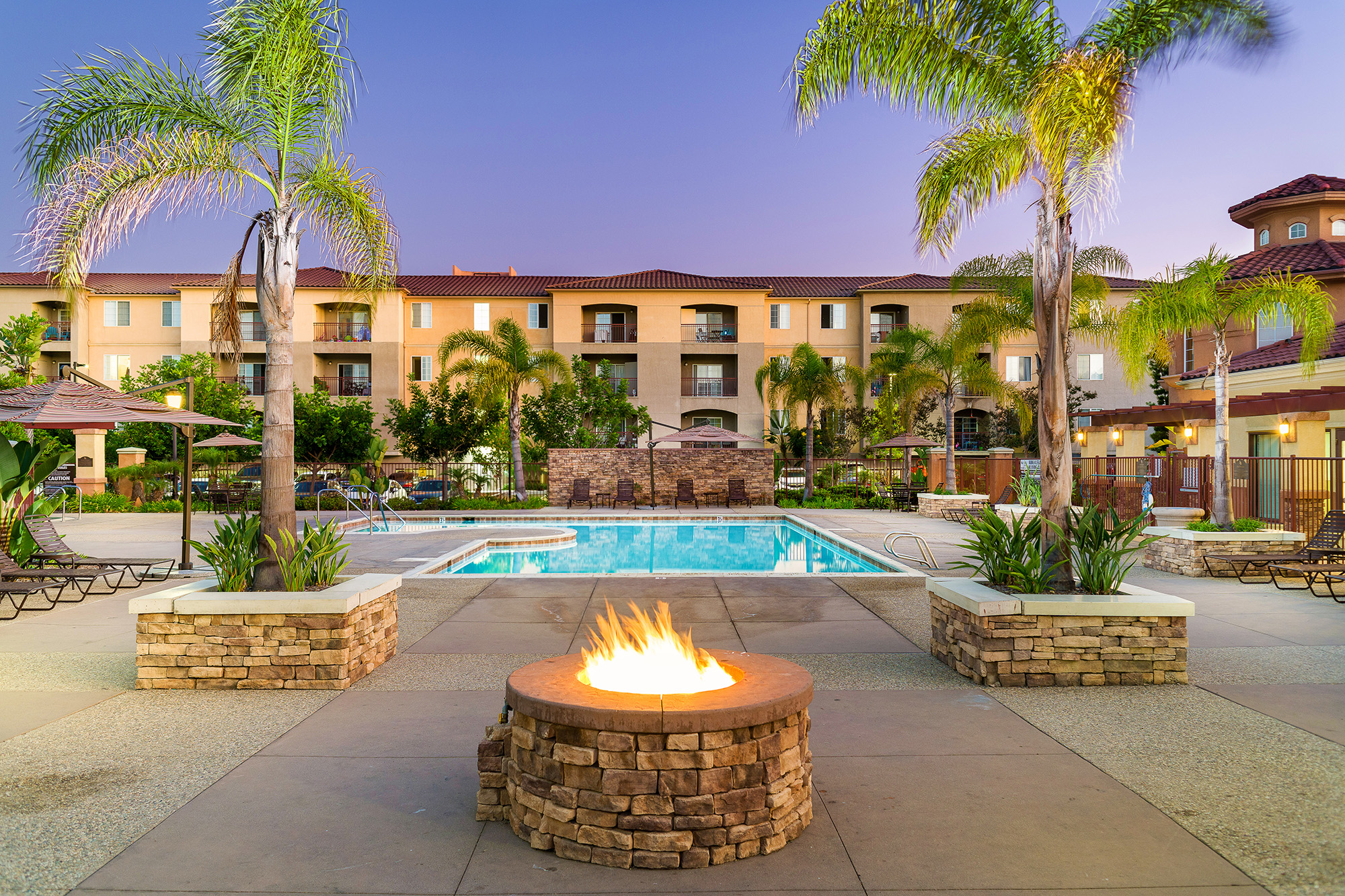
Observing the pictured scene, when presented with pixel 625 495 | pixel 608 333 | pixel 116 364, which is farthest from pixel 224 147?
pixel 116 364

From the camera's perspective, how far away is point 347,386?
39.3 m

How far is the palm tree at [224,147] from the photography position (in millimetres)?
6605

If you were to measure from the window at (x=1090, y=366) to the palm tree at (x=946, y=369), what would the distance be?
16096 millimetres

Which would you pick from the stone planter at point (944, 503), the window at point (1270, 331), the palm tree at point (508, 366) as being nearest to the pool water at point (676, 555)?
the stone planter at point (944, 503)

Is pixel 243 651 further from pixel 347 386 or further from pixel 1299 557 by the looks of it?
pixel 347 386

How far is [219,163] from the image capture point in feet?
23.2

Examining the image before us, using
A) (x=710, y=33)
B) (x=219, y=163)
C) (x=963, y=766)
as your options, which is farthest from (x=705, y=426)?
(x=963, y=766)

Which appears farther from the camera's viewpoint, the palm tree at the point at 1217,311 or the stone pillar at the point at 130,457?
the stone pillar at the point at 130,457

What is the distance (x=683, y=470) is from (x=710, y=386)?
454 inches

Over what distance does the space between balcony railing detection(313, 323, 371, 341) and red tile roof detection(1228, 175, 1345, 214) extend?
34.5 metres

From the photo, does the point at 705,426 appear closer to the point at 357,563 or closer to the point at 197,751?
the point at 357,563

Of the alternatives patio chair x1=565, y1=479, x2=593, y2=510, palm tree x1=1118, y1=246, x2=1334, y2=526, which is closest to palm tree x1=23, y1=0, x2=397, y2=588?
palm tree x1=1118, y1=246, x2=1334, y2=526

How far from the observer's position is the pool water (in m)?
14.0

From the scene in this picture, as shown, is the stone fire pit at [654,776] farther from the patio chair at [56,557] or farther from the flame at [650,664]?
the patio chair at [56,557]
